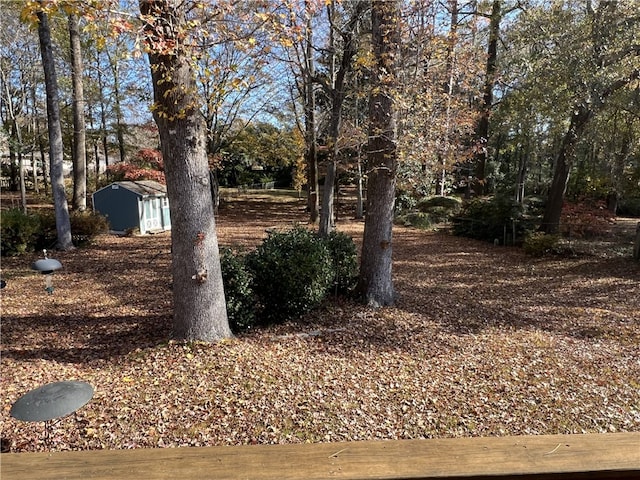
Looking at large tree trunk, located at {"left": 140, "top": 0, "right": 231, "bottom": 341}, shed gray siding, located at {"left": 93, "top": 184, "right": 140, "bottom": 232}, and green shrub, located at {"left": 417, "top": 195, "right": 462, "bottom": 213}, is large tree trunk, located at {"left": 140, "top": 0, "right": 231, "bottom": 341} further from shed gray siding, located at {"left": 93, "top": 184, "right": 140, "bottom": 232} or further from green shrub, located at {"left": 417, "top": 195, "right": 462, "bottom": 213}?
green shrub, located at {"left": 417, "top": 195, "right": 462, "bottom": 213}

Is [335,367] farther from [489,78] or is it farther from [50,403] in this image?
[489,78]

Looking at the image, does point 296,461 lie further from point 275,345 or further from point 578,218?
point 578,218

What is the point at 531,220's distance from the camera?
480 inches

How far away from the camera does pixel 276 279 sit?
4750mm

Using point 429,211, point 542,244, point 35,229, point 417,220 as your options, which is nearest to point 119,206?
point 35,229

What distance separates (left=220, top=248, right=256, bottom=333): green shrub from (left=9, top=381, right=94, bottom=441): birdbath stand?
275 cm

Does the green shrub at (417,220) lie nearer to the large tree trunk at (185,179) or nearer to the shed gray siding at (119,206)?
the shed gray siding at (119,206)

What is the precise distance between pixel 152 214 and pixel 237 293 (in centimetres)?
1110

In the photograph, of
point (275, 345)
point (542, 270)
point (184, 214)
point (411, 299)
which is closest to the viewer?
point (184, 214)

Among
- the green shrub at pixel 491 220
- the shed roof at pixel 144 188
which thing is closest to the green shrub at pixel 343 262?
the green shrub at pixel 491 220

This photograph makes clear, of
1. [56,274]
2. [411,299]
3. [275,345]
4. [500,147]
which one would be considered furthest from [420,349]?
[500,147]

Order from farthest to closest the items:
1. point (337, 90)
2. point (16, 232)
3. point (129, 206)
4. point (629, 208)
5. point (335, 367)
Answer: point (629, 208), point (129, 206), point (16, 232), point (337, 90), point (335, 367)

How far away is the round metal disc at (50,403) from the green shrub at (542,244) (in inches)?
418

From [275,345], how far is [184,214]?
158 cm
